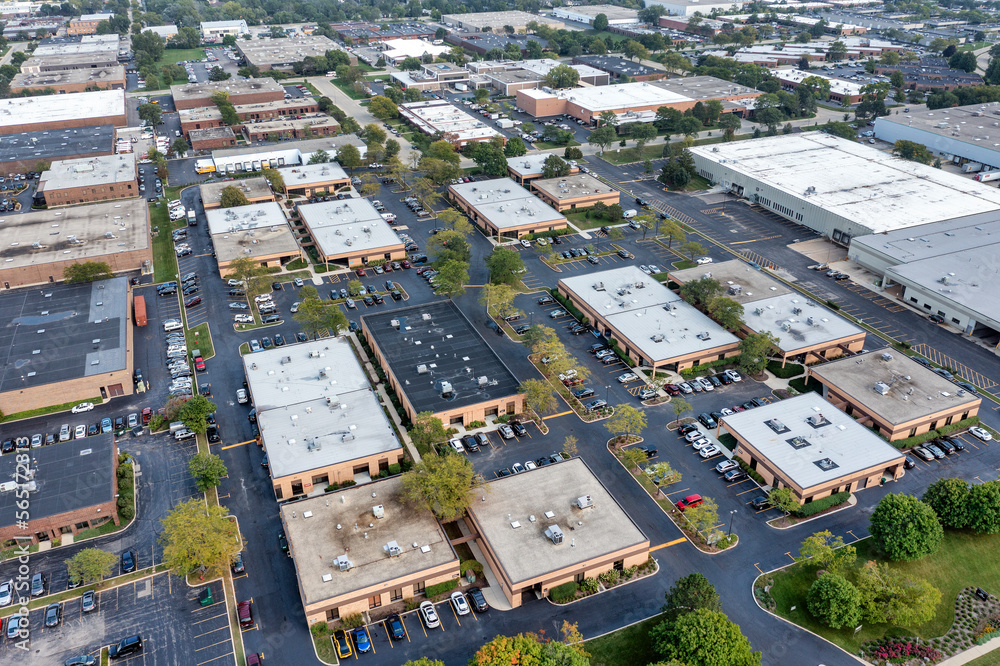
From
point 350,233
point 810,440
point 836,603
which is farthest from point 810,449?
point 350,233

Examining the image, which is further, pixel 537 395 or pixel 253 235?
pixel 253 235

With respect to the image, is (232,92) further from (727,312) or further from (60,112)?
(727,312)

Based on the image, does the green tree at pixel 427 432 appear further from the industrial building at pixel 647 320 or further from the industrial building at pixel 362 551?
the industrial building at pixel 647 320

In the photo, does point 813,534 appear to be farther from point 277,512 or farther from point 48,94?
point 48,94

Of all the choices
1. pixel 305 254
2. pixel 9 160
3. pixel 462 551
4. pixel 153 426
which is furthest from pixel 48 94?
pixel 462 551

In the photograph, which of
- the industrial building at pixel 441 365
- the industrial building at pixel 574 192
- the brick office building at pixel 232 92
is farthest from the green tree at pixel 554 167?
the brick office building at pixel 232 92

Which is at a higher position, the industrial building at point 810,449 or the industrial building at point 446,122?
the industrial building at point 446,122
